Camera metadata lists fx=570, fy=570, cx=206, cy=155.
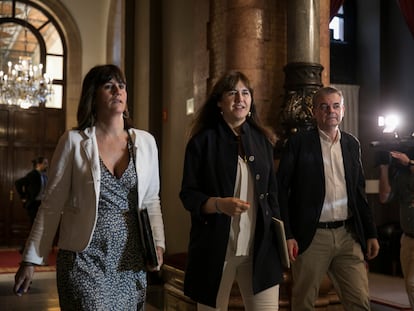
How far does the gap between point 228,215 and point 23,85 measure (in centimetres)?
810

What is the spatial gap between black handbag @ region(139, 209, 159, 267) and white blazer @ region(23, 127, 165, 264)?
0.14 feet

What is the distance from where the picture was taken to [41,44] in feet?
36.8

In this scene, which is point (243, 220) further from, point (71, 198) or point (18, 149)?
point (18, 149)

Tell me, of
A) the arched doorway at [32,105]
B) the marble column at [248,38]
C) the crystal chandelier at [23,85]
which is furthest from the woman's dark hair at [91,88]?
the arched doorway at [32,105]

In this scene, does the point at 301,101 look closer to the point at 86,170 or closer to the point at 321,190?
the point at 321,190

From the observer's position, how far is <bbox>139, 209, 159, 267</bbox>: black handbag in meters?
2.13

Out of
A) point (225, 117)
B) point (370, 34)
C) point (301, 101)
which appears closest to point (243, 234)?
point (225, 117)

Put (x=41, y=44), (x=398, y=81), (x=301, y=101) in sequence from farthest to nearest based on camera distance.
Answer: (x=41, y=44) → (x=398, y=81) → (x=301, y=101)

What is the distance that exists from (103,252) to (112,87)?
620 mm

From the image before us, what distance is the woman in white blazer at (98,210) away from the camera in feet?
6.75

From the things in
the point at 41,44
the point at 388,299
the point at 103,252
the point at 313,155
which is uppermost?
the point at 41,44

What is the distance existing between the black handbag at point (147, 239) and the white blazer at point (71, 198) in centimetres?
4

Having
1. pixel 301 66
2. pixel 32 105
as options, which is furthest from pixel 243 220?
pixel 32 105

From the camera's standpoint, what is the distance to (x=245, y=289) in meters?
2.35
